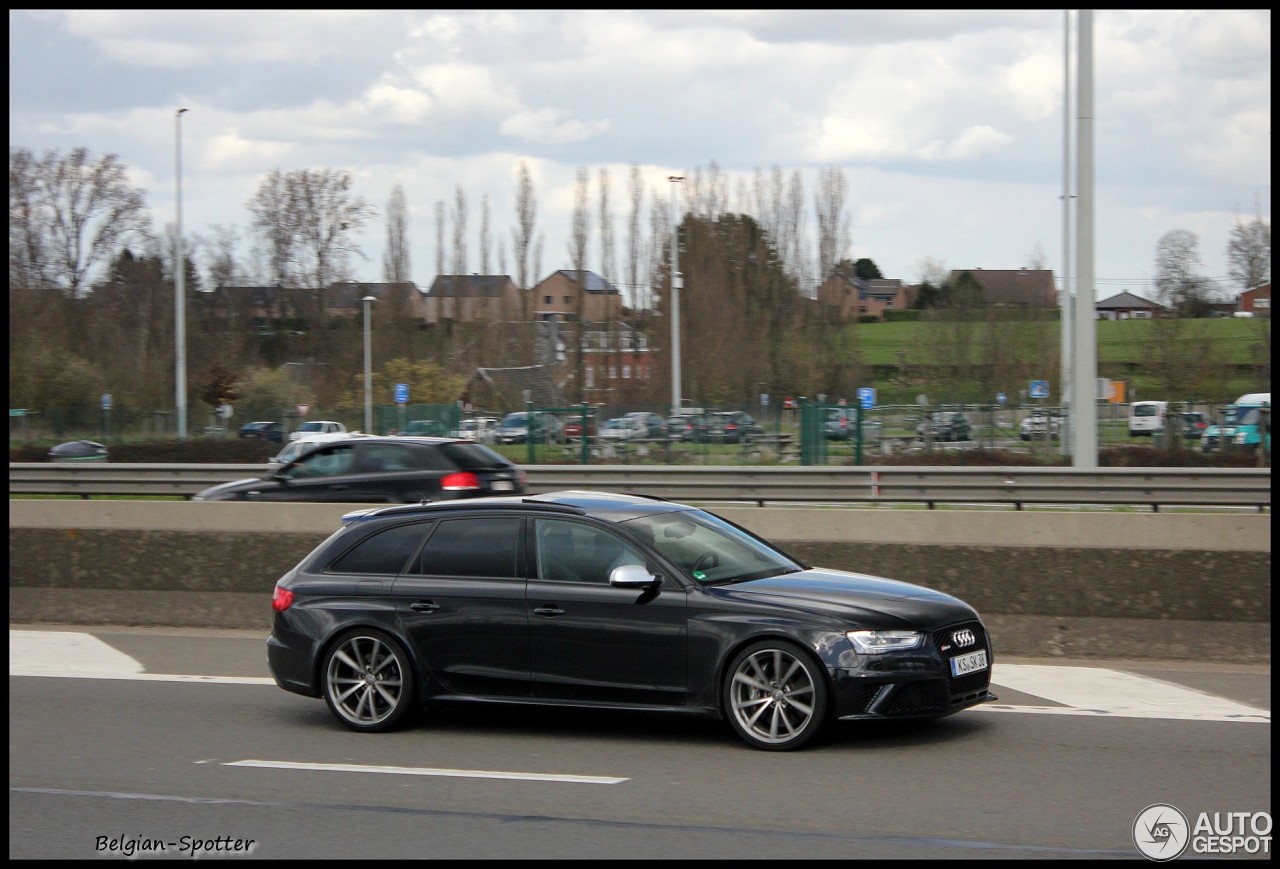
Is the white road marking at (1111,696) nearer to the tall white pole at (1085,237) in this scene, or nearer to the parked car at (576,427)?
the tall white pole at (1085,237)

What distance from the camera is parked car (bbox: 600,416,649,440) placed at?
109 feet

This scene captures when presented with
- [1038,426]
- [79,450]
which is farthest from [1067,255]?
[79,450]

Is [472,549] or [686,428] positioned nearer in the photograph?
[472,549]

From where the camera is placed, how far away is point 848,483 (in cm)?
2316

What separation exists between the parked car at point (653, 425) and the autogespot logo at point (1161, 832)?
27.8 meters

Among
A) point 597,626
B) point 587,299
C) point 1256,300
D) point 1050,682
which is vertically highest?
point 587,299

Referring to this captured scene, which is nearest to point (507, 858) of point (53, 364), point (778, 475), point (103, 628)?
point (103, 628)

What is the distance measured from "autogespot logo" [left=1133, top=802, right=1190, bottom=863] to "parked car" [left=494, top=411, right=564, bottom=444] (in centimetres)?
2713

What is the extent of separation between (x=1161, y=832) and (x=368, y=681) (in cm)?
454

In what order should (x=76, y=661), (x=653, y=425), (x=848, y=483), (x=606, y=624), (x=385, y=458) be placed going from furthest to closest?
(x=653, y=425), (x=848, y=483), (x=385, y=458), (x=76, y=661), (x=606, y=624)

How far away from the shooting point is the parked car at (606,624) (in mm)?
7352

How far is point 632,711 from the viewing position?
7.77 metres

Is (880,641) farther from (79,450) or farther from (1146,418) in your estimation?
(79,450)

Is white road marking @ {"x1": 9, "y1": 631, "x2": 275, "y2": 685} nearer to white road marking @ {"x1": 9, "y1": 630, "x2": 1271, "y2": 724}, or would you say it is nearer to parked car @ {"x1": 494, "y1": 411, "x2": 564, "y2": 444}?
white road marking @ {"x1": 9, "y1": 630, "x2": 1271, "y2": 724}
